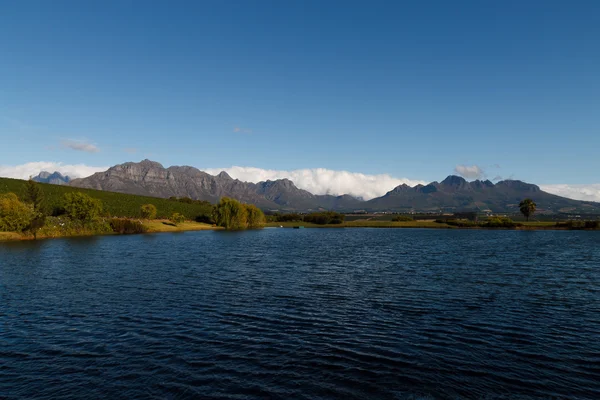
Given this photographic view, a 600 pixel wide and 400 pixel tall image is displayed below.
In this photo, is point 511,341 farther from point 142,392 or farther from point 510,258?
point 510,258

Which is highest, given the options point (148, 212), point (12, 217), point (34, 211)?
point (148, 212)

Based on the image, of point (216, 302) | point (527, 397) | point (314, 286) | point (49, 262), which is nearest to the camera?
point (527, 397)

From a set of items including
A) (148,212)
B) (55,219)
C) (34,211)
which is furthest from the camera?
(148,212)

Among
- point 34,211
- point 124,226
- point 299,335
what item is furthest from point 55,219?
point 299,335

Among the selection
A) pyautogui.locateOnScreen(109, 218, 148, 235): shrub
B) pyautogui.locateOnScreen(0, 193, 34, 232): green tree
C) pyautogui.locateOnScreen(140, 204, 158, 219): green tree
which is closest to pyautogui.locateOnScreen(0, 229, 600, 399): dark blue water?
pyautogui.locateOnScreen(0, 193, 34, 232): green tree

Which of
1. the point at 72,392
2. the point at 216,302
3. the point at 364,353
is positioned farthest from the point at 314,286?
the point at 72,392

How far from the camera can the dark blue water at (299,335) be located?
19.7m

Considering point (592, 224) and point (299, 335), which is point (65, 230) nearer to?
point (299, 335)

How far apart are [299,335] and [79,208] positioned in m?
144

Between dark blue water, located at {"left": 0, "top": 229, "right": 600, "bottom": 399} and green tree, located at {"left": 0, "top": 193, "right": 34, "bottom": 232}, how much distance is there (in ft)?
245

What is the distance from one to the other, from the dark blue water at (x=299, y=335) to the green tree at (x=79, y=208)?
98.8 metres

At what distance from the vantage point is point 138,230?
164250 millimetres

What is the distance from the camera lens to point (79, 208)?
14275 centimetres

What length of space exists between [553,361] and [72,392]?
28202 mm
